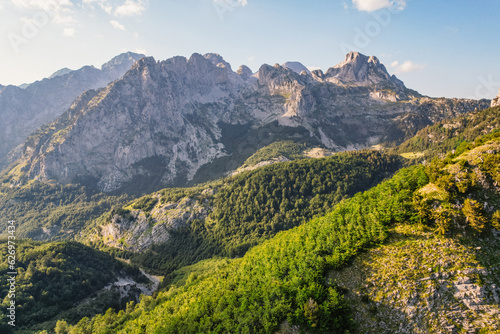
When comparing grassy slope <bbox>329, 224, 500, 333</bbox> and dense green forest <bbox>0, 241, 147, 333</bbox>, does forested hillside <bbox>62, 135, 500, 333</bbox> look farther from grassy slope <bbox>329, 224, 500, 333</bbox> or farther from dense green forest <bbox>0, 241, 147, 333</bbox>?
dense green forest <bbox>0, 241, 147, 333</bbox>

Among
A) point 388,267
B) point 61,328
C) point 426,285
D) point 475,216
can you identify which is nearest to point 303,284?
point 388,267

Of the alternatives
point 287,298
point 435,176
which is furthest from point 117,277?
point 435,176

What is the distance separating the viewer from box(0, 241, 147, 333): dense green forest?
110 m

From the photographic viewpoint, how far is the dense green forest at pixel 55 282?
109812 millimetres

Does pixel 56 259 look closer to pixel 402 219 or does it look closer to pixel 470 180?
pixel 402 219

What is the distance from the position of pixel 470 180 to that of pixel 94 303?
159m

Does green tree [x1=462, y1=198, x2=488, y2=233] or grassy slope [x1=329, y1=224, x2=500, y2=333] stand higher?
green tree [x1=462, y1=198, x2=488, y2=233]

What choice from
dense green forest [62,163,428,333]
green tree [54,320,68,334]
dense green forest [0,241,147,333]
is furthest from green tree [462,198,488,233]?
dense green forest [0,241,147,333]

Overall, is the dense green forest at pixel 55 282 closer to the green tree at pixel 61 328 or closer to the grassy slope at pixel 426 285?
the green tree at pixel 61 328

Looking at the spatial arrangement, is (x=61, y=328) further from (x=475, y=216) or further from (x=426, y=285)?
(x=475, y=216)

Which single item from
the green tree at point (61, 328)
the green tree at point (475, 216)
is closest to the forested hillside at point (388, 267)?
the green tree at point (475, 216)

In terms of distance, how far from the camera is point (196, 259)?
195750mm

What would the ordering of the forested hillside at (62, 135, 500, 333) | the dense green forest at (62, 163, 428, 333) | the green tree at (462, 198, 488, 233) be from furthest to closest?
1. the dense green forest at (62, 163, 428, 333)
2. the green tree at (462, 198, 488, 233)
3. the forested hillside at (62, 135, 500, 333)

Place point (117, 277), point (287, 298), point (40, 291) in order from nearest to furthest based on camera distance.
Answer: point (287, 298), point (40, 291), point (117, 277)
